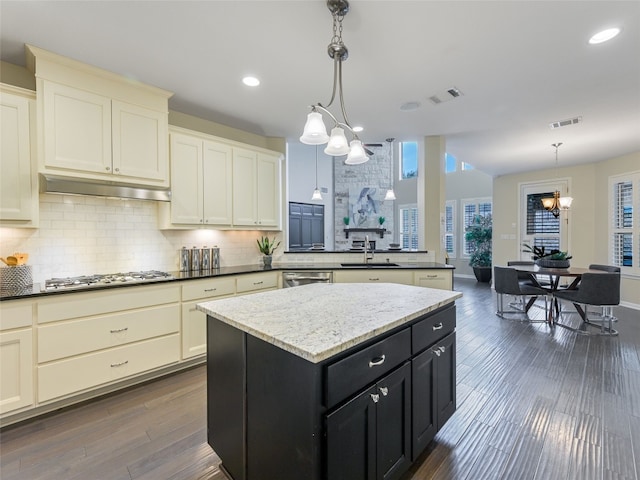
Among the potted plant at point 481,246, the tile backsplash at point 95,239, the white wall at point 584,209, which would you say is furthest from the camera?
the potted plant at point 481,246

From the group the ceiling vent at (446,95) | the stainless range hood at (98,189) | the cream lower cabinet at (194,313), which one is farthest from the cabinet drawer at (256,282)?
the ceiling vent at (446,95)

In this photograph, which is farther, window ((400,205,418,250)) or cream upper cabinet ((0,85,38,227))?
window ((400,205,418,250))

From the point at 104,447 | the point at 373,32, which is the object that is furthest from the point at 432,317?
the point at 104,447

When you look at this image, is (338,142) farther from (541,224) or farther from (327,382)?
(541,224)

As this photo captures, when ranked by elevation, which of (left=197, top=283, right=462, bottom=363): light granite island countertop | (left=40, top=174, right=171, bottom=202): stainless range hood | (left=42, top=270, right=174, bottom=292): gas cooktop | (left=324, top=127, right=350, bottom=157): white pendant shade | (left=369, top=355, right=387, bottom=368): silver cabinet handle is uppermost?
(left=324, top=127, right=350, bottom=157): white pendant shade

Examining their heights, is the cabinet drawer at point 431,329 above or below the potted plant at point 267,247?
below

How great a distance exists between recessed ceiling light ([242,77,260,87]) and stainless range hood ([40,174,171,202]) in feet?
4.31

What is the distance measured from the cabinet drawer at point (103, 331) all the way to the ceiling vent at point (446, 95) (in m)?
3.30

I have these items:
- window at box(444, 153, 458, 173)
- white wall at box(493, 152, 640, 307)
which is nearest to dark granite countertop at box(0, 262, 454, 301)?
white wall at box(493, 152, 640, 307)

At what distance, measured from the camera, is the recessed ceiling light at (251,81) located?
275 centimetres

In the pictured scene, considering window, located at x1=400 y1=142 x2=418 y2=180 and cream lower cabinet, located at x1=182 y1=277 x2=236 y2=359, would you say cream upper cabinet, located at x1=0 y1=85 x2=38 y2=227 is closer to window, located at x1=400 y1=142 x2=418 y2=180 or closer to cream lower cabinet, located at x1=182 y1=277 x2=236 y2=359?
cream lower cabinet, located at x1=182 y1=277 x2=236 y2=359

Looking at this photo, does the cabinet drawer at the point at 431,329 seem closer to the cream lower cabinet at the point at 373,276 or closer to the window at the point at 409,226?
the cream lower cabinet at the point at 373,276

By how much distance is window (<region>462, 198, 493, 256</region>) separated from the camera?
8516 millimetres

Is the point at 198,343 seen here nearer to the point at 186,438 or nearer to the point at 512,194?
the point at 186,438
